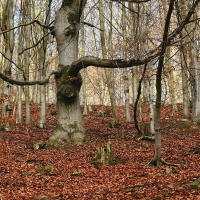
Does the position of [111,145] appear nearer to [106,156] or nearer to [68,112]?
[106,156]

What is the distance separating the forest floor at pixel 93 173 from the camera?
452cm

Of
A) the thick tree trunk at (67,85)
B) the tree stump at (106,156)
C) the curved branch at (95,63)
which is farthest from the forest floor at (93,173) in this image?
the curved branch at (95,63)

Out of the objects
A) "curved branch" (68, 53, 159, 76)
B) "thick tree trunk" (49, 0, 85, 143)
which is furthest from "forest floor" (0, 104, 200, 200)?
"curved branch" (68, 53, 159, 76)

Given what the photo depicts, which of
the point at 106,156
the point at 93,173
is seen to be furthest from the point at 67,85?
the point at 93,173

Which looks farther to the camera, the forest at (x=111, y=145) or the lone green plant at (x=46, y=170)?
the lone green plant at (x=46, y=170)

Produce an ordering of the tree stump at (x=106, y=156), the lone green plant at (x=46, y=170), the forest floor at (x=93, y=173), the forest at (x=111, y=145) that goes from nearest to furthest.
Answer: the forest floor at (x=93, y=173) < the forest at (x=111, y=145) < the lone green plant at (x=46, y=170) < the tree stump at (x=106, y=156)

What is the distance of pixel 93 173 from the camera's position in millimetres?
6234

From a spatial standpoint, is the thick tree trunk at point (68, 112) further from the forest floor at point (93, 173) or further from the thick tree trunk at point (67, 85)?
the forest floor at point (93, 173)

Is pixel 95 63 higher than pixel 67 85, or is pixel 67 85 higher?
pixel 95 63

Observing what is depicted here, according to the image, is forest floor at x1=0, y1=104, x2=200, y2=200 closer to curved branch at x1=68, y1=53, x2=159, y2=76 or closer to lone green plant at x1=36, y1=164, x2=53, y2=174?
Result: lone green plant at x1=36, y1=164, x2=53, y2=174

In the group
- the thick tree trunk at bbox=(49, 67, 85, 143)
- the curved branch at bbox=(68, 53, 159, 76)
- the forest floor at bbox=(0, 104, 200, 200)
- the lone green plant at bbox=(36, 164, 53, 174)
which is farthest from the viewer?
the thick tree trunk at bbox=(49, 67, 85, 143)

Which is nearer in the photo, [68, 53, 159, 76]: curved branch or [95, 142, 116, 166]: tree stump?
[95, 142, 116, 166]: tree stump

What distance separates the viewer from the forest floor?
178 inches

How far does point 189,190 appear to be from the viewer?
4.10m
